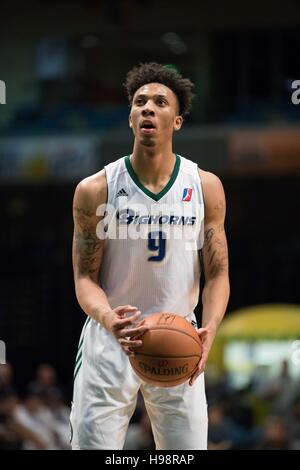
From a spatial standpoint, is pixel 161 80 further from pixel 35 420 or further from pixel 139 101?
pixel 35 420

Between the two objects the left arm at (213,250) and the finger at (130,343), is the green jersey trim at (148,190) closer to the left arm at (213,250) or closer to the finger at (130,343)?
the left arm at (213,250)

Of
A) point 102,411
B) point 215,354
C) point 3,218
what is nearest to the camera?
point 102,411

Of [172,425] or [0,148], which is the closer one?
[172,425]

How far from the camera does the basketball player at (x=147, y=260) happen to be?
227 inches

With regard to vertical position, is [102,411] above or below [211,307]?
below

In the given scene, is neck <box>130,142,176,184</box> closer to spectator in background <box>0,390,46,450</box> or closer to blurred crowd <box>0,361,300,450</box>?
blurred crowd <box>0,361,300,450</box>

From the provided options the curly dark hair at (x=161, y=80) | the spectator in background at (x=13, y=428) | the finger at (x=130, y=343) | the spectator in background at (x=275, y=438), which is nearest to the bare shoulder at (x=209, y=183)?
the curly dark hair at (x=161, y=80)

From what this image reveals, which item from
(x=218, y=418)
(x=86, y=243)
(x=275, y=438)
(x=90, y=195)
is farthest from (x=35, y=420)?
(x=90, y=195)

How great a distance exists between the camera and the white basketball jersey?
591 centimetres

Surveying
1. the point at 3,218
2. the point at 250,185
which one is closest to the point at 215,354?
the point at 250,185

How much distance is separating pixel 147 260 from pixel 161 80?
993 millimetres

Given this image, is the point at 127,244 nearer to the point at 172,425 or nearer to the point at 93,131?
the point at 172,425

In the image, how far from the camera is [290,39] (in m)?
25.9
